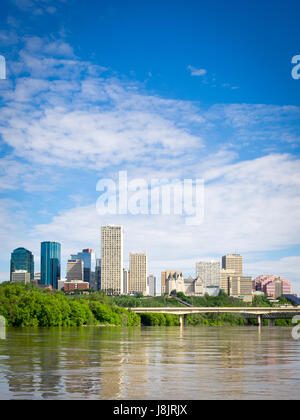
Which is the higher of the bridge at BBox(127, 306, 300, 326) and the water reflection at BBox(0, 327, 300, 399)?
the water reflection at BBox(0, 327, 300, 399)

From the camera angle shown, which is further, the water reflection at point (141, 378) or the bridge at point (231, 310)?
the bridge at point (231, 310)

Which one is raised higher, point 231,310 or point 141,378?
point 141,378

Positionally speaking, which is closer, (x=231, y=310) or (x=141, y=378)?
(x=141, y=378)

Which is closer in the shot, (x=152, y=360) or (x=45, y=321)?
(x=152, y=360)

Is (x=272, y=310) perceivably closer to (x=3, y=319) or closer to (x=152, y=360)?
(x=3, y=319)

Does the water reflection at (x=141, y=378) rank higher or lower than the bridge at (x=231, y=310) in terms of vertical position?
higher

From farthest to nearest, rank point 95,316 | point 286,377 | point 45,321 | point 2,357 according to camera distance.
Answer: point 95,316
point 45,321
point 2,357
point 286,377

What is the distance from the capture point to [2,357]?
120 ft

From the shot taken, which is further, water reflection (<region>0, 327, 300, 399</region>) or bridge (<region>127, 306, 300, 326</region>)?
bridge (<region>127, 306, 300, 326</region>)
